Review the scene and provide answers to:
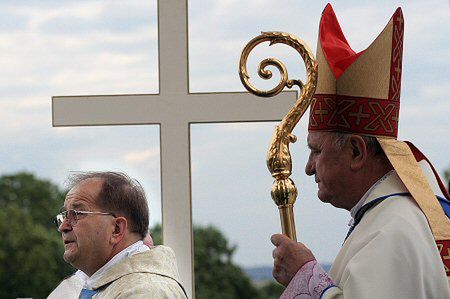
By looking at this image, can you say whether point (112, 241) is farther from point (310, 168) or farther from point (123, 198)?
point (310, 168)

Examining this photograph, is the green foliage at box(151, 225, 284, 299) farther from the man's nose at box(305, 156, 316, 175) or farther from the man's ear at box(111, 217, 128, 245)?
the man's nose at box(305, 156, 316, 175)

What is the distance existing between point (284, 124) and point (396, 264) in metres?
0.61

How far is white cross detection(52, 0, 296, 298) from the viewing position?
6.46 metres

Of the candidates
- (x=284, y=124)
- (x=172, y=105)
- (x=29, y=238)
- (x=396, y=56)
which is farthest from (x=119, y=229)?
(x=29, y=238)

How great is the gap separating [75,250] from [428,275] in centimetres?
142

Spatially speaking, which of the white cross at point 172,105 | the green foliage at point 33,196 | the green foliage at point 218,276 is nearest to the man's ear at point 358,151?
the white cross at point 172,105

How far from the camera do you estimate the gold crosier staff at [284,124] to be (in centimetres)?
385

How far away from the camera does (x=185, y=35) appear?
21.5ft

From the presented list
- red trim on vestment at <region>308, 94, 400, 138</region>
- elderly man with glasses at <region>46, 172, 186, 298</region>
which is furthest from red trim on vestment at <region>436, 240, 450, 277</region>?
elderly man with glasses at <region>46, 172, 186, 298</region>

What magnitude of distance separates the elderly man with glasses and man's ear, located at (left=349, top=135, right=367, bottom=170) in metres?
0.91

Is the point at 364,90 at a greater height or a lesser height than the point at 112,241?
greater

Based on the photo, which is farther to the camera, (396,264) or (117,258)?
(117,258)

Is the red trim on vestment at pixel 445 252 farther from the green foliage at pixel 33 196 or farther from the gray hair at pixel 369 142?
the green foliage at pixel 33 196

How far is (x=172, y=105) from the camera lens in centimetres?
650
